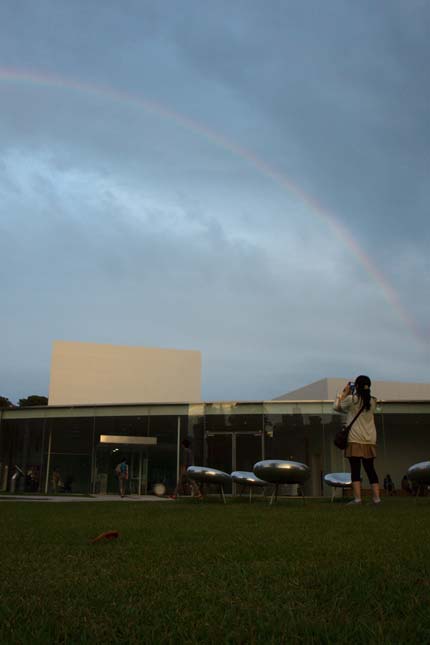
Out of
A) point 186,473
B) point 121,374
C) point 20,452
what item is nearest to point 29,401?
point 121,374

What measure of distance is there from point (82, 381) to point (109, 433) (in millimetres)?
13258

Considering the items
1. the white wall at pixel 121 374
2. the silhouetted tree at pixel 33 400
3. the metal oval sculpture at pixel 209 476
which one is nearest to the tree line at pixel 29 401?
the silhouetted tree at pixel 33 400

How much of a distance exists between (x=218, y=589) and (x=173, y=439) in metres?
23.5

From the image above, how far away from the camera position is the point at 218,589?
2.19m

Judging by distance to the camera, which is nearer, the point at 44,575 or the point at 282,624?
the point at 282,624

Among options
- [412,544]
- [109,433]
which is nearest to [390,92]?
[109,433]

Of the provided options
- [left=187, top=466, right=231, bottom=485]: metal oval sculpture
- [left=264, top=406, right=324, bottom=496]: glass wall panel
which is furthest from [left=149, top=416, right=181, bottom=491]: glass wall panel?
[left=187, top=466, right=231, bottom=485]: metal oval sculpture

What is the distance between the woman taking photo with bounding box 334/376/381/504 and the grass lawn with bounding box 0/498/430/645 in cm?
490

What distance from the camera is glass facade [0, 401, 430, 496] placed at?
24.0m

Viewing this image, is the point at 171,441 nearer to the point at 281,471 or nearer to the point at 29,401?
the point at 281,471

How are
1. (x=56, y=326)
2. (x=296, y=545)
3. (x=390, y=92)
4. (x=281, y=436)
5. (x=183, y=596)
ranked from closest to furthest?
1. (x=183, y=596)
2. (x=296, y=545)
3. (x=390, y=92)
4. (x=281, y=436)
5. (x=56, y=326)

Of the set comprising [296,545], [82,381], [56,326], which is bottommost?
[296,545]

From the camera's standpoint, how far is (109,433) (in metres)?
25.8

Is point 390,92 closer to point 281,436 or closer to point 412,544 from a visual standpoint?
point 281,436
